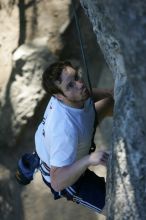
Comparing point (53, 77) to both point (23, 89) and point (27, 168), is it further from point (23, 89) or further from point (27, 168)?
point (23, 89)

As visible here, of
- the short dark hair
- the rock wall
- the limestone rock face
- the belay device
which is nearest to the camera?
the limestone rock face

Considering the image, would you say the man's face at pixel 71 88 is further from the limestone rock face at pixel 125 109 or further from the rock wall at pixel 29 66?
the rock wall at pixel 29 66

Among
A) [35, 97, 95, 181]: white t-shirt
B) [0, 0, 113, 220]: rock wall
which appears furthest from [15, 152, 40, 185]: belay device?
[0, 0, 113, 220]: rock wall

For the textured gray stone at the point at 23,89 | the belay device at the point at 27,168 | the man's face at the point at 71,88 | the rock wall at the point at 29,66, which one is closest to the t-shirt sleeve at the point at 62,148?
the man's face at the point at 71,88

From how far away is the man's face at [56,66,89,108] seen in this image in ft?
7.51

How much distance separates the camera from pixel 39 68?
4.45 m

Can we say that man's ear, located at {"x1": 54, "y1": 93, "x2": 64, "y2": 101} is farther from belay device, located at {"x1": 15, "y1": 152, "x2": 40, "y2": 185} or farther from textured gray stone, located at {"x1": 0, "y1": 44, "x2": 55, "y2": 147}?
textured gray stone, located at {"x1": 0, "y1": 44, "x2": 55, "y2": 147}

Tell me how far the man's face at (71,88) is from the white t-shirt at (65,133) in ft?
0.10

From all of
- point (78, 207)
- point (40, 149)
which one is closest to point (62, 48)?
point (78, 207)

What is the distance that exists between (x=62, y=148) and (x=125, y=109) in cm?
45

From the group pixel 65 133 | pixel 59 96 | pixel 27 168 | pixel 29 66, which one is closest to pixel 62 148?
pixel 65 133

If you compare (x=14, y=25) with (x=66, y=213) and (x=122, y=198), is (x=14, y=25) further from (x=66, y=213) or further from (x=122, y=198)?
(x=122, y=198)

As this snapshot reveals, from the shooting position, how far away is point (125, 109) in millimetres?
1878

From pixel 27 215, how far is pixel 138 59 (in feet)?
10.2
